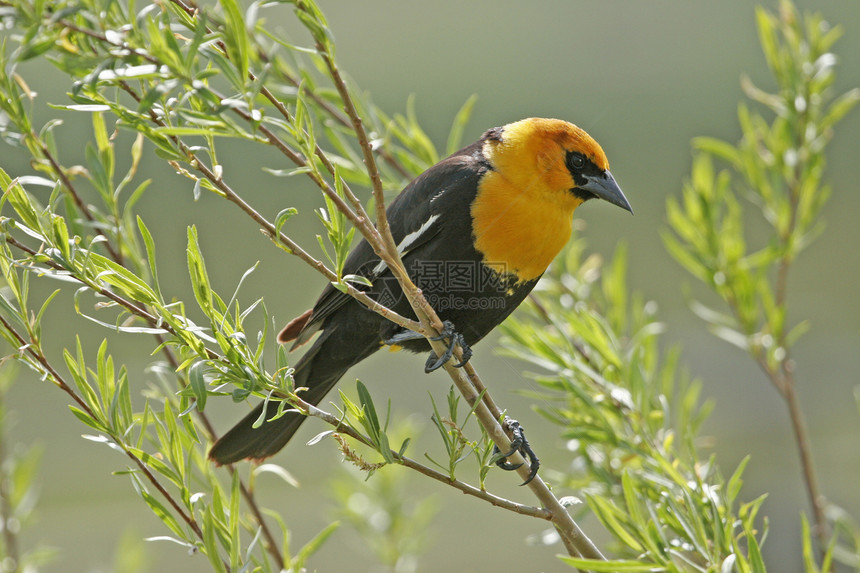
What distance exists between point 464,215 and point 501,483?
3.65 meters

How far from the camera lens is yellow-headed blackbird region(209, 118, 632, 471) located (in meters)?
1.74

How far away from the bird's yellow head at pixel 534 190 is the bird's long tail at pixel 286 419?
1.43 ft

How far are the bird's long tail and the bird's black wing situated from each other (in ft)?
0.25

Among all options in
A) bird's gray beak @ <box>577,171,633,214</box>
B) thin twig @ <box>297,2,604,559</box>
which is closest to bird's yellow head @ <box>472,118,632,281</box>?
bird's gray beak @ <box>577,171,633,214</box>

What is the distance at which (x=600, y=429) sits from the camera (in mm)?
1407

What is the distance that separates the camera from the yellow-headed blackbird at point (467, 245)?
174 cm

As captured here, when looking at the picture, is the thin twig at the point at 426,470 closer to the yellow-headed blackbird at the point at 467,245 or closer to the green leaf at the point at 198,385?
the green leaf at the point at 198,385

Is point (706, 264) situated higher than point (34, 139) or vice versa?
point (34, 139)

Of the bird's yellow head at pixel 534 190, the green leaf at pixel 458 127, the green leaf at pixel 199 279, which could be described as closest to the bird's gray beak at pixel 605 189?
the bird's yellow head at pixel 534 190

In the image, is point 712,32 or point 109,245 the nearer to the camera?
point 109,245

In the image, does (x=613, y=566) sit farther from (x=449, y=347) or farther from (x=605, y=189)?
(x=605, y=189)

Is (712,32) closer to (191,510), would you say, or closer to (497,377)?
(497,377)

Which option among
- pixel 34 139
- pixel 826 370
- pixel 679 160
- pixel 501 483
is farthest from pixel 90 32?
pixel 826 370

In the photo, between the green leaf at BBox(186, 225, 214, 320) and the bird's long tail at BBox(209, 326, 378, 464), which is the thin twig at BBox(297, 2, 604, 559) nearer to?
the green leaf at BBox(186, 225, 214, 320)
